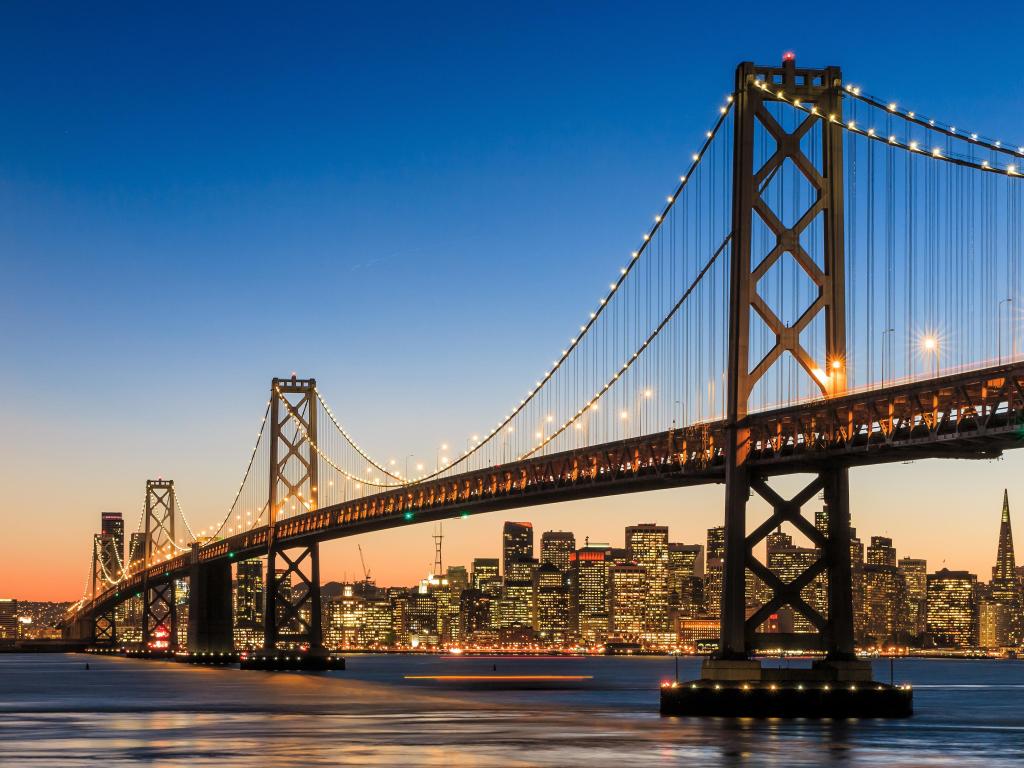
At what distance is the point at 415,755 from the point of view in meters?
35.1

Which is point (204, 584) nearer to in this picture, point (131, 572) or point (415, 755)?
point (131, 572)

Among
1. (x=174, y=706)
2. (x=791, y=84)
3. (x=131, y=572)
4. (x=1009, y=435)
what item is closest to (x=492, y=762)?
(x=1009, y=435)

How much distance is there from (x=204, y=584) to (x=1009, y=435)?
9311 centimetres

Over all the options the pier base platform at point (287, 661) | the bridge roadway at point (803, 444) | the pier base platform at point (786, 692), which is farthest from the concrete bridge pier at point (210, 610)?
the pier base platform at point (786, 692)

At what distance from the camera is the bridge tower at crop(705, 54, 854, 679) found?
1738 inches

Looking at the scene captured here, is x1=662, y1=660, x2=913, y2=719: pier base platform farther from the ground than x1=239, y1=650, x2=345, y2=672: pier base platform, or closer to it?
farther from the ground

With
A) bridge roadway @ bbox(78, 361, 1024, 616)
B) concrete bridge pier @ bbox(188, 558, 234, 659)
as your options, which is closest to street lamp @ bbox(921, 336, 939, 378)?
bridge roadway @ bbox(78, 361, 1024, 616)

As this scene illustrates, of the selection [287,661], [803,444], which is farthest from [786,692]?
[287,661]

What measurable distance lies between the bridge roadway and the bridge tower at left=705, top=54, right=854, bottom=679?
0.84 meters

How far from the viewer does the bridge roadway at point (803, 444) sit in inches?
1506

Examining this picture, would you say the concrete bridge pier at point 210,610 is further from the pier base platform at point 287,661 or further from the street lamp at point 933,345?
the street lamp at point 933,345

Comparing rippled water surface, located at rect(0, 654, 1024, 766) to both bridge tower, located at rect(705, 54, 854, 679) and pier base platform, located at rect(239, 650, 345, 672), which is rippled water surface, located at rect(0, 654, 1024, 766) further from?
pier base platform, located at rect(239, 650, 345, 672)

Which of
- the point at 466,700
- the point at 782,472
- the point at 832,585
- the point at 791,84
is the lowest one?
the point at 466,700

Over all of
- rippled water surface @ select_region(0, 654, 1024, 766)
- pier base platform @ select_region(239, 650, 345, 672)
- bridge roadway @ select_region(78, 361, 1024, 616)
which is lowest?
pier base platform @ select_region(239, 650, 345, 672)
